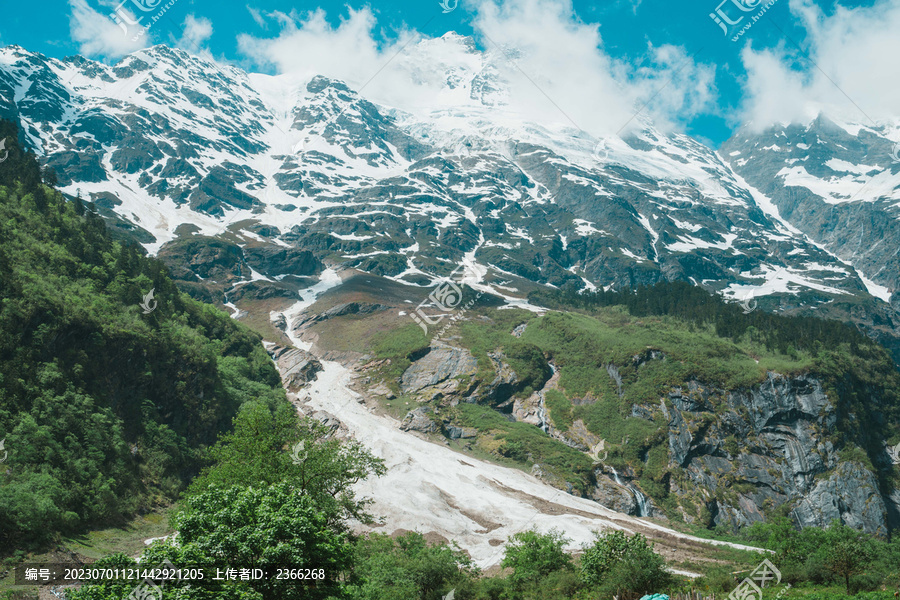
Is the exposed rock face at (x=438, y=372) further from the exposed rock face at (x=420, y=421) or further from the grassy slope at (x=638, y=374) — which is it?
the exposed rock face at (x=420, y=421)

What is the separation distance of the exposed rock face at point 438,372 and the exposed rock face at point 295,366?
24.8 meters

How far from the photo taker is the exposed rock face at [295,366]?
4968 inches

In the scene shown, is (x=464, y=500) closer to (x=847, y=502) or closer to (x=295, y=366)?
(x=847, y=502)

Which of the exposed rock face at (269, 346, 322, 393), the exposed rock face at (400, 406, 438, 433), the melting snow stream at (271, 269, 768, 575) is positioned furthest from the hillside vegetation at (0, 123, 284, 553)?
the exposed rock face at (269, 346, 322, 393)

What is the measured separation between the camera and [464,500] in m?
74.8

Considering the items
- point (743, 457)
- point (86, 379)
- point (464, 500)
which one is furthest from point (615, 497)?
point (86, 379)

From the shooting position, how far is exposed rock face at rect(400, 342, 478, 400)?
11784cm

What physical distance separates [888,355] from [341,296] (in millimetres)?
160061

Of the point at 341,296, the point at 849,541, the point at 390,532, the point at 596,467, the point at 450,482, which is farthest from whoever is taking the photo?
the point at 341,296

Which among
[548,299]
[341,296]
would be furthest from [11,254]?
[548,299]

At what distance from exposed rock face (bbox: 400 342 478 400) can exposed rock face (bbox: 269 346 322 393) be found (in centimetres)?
2475

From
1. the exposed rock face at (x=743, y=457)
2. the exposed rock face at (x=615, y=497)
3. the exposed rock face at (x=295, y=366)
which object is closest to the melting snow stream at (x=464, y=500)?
the exposed rock face at (x=615, y=497)

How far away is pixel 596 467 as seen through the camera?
3693 inches

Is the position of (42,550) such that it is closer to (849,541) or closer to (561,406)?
(849,541)
